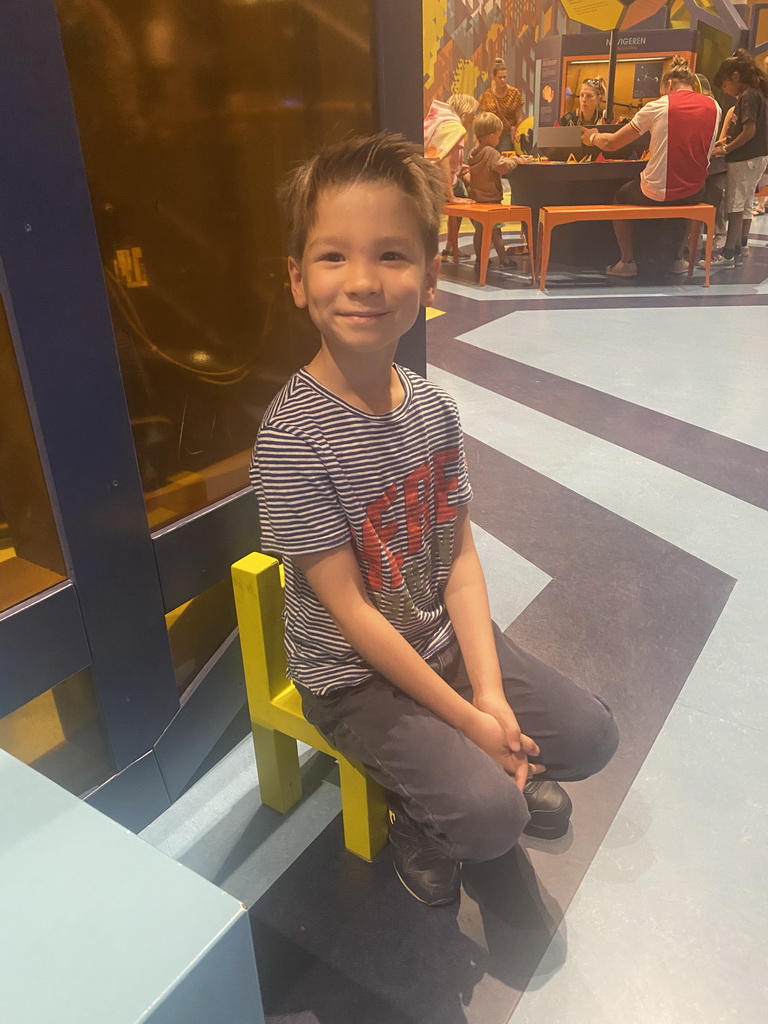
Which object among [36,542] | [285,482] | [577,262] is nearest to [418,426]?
[285,482]

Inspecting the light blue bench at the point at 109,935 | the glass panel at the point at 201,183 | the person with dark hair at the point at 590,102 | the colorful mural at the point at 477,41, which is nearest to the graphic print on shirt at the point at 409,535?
the glass panel at the point at 201,183

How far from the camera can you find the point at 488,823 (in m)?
0.97

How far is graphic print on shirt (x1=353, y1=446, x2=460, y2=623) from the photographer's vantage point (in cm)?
104

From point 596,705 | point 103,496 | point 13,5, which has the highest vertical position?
point 13,5

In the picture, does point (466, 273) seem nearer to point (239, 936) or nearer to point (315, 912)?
point (315, 912)

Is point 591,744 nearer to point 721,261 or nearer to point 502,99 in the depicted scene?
point 721,261

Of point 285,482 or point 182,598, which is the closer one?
point 285,482

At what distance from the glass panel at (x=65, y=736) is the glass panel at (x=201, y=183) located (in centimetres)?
29

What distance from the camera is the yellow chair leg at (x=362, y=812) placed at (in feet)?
3.71

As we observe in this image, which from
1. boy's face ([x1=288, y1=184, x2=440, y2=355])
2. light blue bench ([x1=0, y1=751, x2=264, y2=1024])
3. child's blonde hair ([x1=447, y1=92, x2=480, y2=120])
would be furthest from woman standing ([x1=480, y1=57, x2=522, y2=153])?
light blue bench ([x1=0, y1=751, x2=264, y2=1024])

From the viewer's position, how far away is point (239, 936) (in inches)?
22.8

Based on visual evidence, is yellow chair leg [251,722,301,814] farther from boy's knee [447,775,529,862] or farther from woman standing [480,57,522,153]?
woman standing [480,57,522,153]

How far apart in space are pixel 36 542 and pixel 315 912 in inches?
25.4

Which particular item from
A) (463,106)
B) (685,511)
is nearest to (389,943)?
(685,511)
